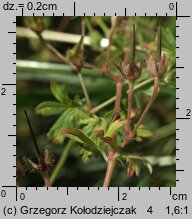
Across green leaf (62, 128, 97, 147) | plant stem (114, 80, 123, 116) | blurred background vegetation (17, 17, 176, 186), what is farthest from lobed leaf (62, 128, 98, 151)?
blurred background vegetation (17, 17, 176, 186)

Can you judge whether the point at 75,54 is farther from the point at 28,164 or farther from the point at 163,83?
the point at 28,164

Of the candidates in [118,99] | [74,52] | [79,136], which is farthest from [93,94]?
[79,136]

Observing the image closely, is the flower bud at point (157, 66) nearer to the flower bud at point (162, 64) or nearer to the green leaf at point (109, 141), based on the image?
the flower bud at point (162, 64)

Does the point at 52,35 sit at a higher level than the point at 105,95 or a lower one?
higher

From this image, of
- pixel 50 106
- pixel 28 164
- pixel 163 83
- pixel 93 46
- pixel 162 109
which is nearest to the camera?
pixel 28 164

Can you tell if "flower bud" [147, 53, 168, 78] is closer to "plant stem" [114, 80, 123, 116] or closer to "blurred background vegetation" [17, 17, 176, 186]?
"plant stem" [114, 80, 123, 116]

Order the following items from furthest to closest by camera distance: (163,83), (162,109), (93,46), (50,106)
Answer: (162,109)
(93,46)
(163,83)
(50,106)

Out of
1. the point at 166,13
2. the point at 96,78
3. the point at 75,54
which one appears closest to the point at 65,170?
the point at 96,78
